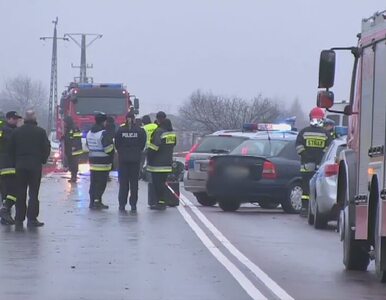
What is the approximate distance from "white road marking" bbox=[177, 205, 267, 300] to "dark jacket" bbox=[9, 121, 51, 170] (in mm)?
2535

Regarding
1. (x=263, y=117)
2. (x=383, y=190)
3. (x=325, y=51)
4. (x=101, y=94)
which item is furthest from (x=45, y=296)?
(x=263, y=117)

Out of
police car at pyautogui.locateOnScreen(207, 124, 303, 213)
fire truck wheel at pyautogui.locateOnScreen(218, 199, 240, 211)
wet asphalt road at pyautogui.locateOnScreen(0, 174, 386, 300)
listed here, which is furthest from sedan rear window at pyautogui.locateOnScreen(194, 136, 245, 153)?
wet asphalt road at pyautogui.locateOnScreen(0, 174, 386, 300)

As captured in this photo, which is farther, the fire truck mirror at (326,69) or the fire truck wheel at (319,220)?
the fire truck wheel at (319,220)

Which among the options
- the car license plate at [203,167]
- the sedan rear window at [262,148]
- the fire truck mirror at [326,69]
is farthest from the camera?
the car license plate at [203,167]

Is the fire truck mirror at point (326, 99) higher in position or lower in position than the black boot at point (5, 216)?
higher

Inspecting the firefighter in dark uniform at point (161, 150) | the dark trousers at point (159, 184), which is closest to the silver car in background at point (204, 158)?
the dark trousers at point (159, 184)

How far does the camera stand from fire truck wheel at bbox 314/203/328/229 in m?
17.3

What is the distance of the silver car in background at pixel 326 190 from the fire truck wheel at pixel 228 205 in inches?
134

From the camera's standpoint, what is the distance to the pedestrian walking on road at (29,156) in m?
16.2

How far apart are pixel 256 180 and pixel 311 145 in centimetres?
151

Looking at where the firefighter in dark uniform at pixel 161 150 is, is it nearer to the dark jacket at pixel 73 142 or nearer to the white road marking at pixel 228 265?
the white road marking at pixel 228 265

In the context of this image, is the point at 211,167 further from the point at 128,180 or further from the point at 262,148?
the point at 128,180

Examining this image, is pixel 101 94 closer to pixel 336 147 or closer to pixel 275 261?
pixel 336 147

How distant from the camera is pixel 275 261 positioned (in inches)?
502
